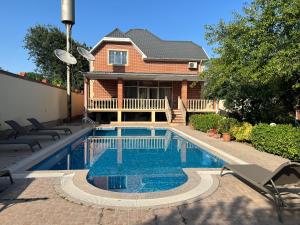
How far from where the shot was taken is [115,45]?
25.5m

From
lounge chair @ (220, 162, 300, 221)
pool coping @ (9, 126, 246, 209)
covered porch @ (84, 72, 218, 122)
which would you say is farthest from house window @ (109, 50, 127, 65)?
lounge chair @ (220, 162, 300, 221)

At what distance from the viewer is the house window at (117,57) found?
Answer: 1008 inches

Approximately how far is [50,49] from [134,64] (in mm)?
27705

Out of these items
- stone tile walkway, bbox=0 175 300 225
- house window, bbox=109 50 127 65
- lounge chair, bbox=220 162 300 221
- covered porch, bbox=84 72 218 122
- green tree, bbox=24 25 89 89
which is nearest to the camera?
stone tile walkway, bbox=0 175 300 225

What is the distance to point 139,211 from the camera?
15.6 ft

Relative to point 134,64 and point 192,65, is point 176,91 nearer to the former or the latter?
point 192,65

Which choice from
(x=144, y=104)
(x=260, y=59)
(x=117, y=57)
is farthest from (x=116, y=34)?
(x=260, y=59)

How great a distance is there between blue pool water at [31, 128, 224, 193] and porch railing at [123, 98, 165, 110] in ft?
26.2

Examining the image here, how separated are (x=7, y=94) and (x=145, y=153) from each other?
7331mm

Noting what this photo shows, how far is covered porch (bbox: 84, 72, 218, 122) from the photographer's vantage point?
23.0 meters

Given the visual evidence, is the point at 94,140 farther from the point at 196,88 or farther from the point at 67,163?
the point at 196,88

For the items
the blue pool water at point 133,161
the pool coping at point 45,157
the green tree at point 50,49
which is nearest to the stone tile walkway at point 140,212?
the pool coping at point 45,157

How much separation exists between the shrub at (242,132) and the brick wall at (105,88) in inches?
602

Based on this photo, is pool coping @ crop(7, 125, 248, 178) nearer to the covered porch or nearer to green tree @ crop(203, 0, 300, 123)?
green tree @ crop(203, 0, 300, 123)
